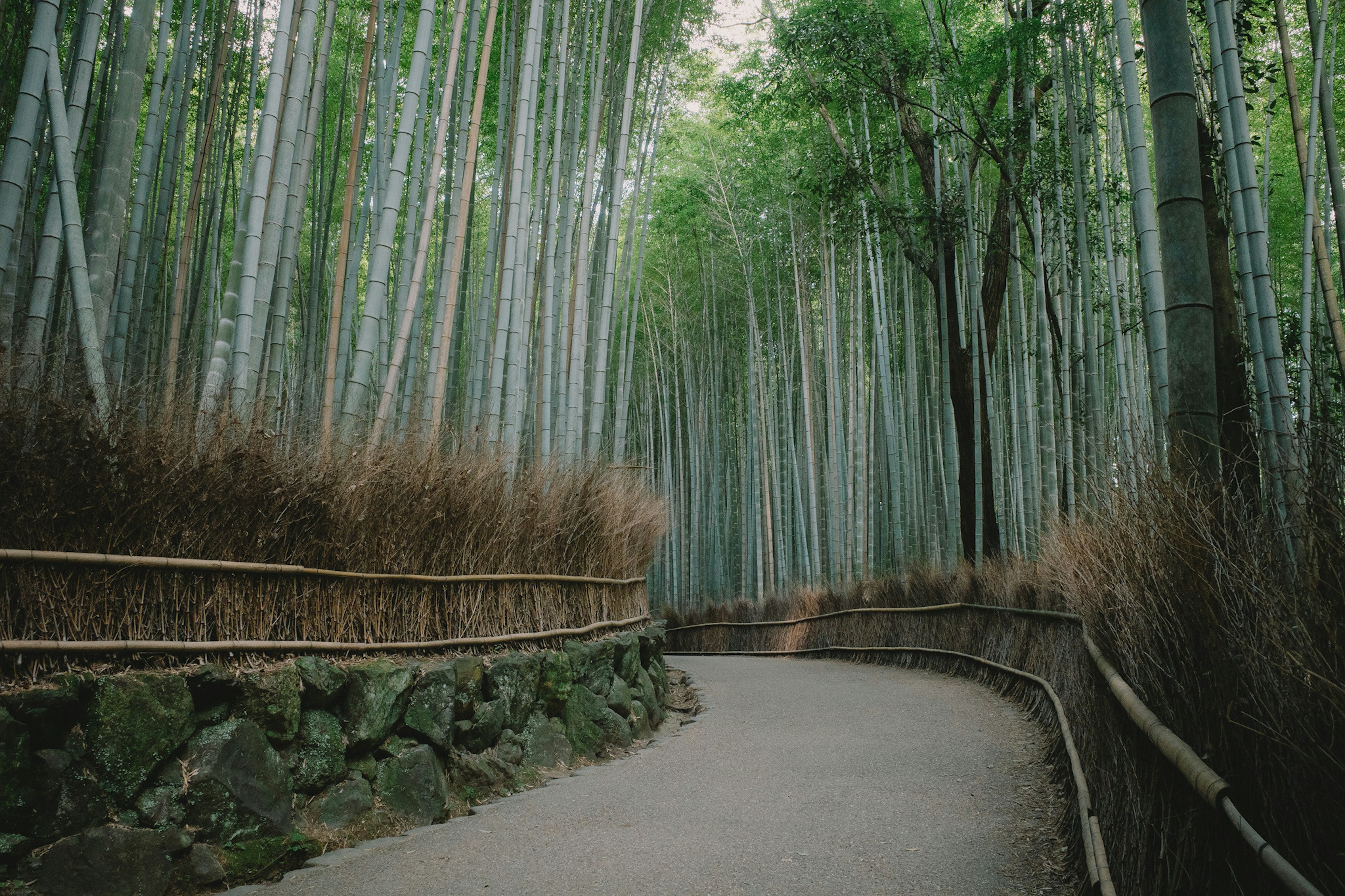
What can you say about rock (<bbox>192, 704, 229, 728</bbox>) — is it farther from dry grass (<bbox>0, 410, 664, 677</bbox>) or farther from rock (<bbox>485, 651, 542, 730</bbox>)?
rock (<bbox>485, 651, 542, 730</bbox>)

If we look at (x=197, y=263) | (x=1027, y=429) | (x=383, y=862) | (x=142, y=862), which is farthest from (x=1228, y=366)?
(x=197, y=263)

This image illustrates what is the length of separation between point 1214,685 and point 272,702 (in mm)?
2057

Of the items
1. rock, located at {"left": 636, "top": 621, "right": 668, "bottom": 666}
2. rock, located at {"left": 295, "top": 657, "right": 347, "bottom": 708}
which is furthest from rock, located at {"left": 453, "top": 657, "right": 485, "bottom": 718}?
rock, located at {"left": 636, "top": 621, "right": 668, "bottom": 666}

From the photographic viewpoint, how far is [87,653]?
1.87 m

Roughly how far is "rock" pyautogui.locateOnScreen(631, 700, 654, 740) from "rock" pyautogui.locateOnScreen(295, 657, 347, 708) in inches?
68.5

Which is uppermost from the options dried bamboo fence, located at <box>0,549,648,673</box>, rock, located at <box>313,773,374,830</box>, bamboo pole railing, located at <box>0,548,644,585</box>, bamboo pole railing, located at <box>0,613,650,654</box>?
bamboo pole railing, located at <box>0,548,644,585</box>

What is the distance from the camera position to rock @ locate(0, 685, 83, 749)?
169cm

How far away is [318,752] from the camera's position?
2264mm

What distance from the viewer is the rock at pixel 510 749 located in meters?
2.96

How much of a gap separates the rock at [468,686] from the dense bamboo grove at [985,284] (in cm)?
200

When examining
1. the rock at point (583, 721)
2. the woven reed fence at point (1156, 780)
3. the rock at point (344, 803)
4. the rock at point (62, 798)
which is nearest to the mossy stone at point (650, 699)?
the rock at point (583, 721)

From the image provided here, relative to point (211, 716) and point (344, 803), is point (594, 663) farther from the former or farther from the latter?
point (211, 716)

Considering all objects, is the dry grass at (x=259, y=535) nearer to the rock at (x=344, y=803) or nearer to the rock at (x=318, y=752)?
the rock at (x=318, y=752)

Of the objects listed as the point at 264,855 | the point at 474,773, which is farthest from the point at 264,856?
the point at 474,773
